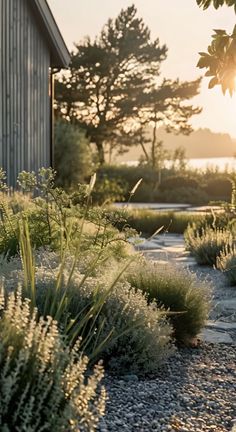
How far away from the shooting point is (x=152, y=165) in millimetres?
31797

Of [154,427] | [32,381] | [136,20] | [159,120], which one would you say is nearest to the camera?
[32,381]

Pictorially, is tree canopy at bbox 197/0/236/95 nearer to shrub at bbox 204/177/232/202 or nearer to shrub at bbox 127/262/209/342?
shrub at bbox 127/262/209/342

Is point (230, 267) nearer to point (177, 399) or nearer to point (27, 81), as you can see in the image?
point (177, 399)

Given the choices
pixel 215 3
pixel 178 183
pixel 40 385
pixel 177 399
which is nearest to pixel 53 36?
pixel 215 3

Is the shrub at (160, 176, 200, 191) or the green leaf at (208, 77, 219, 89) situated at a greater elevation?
the green leaf at (208, 77, 219, 89)

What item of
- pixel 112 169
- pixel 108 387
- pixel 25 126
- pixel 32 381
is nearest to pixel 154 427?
pixel 108 387

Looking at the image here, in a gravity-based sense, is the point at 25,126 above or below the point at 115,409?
above

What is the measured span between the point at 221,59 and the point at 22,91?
922cm

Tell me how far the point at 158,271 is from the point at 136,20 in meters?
34.9

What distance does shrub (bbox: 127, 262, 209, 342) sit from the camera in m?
4.74

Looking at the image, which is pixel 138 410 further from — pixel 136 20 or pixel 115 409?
pixel 136 20

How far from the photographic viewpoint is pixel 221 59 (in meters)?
3.62

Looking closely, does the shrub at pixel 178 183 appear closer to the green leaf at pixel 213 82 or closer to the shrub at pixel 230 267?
the shrub at pixel 230 267

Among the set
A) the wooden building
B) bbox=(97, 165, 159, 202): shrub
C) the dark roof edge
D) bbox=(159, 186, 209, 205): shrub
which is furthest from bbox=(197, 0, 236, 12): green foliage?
bbox=(97, 165, 159, 202): shrub
